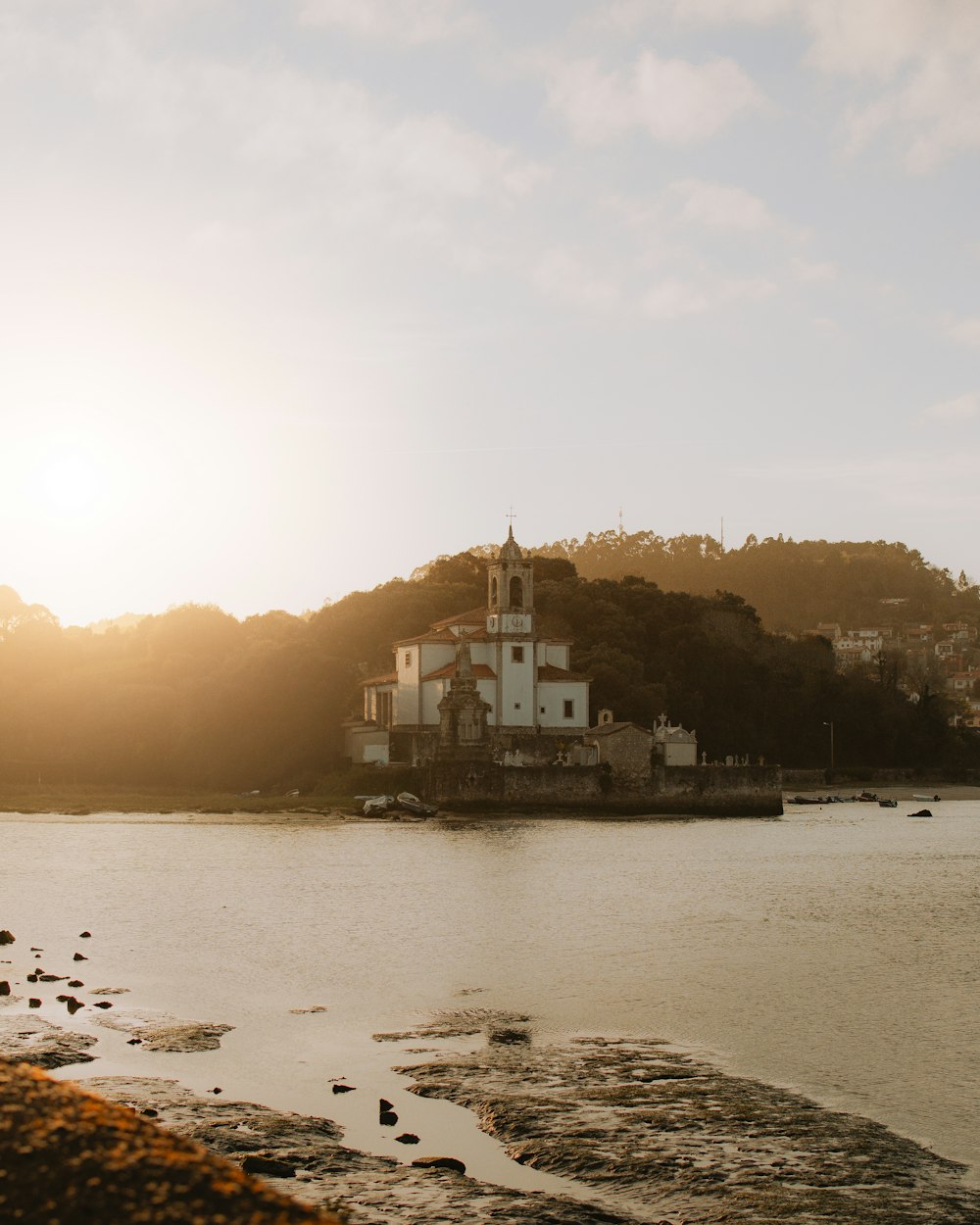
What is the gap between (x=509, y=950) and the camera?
2653cm

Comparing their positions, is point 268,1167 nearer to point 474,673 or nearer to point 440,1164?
point 440,1164

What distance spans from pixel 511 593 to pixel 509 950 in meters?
50.5

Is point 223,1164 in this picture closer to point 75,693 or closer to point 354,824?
point 354,824

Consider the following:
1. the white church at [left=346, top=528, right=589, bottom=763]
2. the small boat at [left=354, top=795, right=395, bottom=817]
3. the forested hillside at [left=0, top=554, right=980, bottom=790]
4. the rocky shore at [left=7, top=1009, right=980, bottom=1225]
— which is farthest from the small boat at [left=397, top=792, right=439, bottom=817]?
the rocky shore at [left=7, top=1009, right=980, bottom=1225]

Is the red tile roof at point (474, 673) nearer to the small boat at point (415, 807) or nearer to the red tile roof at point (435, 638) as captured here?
the red tile roof at point (435, 638)

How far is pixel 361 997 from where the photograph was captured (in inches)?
831

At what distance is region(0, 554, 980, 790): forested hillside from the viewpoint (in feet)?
228

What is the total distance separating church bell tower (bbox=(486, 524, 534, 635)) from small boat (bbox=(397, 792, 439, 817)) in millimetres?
14801

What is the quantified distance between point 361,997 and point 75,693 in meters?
53.0

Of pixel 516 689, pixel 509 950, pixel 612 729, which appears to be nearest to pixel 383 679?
pixel 516 689

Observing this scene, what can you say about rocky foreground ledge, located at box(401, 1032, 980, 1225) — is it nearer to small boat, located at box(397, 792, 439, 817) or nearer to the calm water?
the calm water

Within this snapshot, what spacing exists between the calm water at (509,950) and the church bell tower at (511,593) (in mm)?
24786

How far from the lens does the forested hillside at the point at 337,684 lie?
6950cm

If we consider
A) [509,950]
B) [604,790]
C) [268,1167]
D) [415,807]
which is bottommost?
[509,950]
